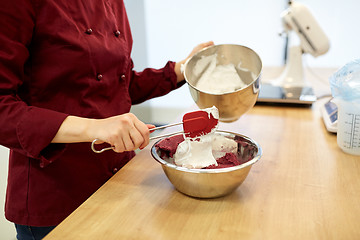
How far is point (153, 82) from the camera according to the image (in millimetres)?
1236

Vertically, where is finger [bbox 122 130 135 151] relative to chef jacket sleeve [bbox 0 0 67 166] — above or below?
below

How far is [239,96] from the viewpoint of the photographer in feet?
2.91

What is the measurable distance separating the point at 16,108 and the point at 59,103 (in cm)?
17

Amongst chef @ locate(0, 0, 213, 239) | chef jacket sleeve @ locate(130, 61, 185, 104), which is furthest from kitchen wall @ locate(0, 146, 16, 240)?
chef jacket sleeve @ locate(130, 61, 185, 104)

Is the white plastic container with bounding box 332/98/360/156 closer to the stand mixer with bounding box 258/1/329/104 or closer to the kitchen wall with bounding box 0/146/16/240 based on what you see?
the stand mixer with bounding box 258/1/329/104

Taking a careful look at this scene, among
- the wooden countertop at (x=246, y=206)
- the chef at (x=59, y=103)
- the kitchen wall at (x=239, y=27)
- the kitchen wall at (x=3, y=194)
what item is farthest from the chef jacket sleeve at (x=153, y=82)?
the kitchen wall at (x=239, y=27)

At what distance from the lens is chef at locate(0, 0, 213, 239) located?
0.74 meters

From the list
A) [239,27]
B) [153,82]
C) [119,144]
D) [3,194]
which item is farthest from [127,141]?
[239,27]

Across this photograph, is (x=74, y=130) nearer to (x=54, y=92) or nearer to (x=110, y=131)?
(x=110, y=131)

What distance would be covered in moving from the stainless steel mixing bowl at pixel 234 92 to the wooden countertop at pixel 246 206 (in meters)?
0.19

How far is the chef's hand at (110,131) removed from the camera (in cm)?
73

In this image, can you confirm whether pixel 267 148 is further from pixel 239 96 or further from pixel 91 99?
pixel 91 99

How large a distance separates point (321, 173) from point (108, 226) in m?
0.60

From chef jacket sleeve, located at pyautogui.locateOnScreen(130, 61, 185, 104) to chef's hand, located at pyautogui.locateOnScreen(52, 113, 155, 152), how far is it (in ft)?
1.62
